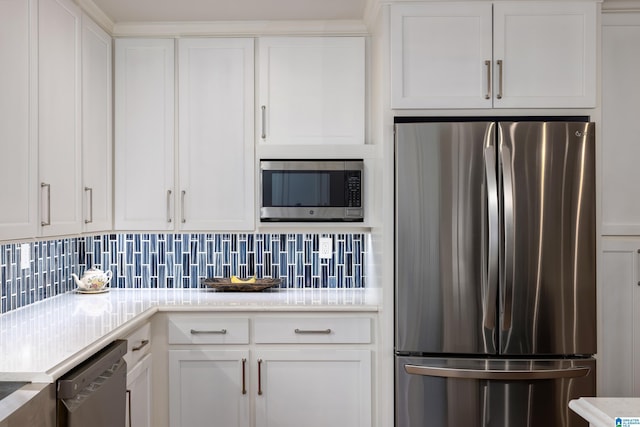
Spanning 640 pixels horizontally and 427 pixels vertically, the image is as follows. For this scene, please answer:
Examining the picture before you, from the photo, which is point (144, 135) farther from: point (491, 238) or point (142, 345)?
point (491, 238)

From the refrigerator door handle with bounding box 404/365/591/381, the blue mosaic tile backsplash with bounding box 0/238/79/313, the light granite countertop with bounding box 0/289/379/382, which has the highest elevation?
the blue mosaic tile backsplash with bounding box 0/238/79/313

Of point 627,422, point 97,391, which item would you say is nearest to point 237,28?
point 97,391

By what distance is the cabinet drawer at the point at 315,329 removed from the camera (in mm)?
2617

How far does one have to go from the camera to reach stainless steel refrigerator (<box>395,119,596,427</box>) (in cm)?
232

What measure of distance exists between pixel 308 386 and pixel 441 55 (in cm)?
168

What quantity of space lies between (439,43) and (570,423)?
177 centimetres

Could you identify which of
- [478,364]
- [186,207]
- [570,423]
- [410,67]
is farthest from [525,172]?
[186,207]

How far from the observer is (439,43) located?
7.97 ft

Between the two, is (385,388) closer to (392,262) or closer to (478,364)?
(478,364)

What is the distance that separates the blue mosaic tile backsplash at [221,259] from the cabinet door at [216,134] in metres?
0.34

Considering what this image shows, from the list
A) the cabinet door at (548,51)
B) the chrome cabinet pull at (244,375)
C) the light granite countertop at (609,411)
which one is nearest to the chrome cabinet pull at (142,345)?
the chrome cabinet pull at (244,375)

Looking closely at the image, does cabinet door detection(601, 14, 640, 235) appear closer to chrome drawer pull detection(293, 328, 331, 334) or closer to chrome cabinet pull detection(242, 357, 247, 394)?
chrome drawer pull detection(293, 328, 331, 334)

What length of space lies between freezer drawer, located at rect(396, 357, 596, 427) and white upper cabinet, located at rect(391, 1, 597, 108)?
1158 millimetres

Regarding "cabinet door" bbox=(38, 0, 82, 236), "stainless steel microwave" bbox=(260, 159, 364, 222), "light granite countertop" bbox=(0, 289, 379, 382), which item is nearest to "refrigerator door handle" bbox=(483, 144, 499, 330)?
"light granite countertop" bbox=(0, 289, 379, 382)
